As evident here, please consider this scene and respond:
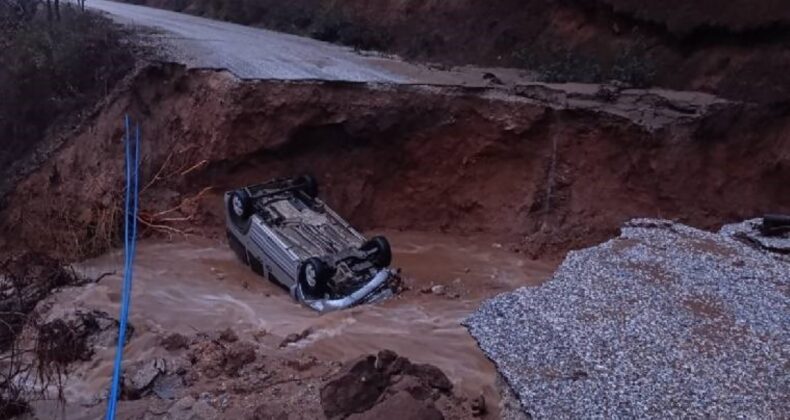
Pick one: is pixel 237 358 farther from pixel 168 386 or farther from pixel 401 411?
pixel 401 411

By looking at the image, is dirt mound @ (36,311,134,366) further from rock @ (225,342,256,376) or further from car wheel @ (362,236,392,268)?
car wheel @ (362,236,392,268)

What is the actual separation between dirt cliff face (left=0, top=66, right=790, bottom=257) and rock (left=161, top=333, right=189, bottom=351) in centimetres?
328

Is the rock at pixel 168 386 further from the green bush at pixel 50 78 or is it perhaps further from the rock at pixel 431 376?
the green bush at pixel 50 78

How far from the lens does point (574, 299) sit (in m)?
6.16

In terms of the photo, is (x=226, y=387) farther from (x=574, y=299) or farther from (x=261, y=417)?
(x=574, y=299)

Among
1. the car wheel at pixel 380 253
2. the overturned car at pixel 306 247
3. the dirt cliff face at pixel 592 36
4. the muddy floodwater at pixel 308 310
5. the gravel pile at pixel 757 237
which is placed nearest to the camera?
the gravel pile at pixel 757 237

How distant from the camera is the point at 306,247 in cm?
957

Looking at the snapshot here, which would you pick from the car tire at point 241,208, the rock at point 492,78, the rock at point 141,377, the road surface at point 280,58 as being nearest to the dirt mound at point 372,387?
the rock at point 141,377

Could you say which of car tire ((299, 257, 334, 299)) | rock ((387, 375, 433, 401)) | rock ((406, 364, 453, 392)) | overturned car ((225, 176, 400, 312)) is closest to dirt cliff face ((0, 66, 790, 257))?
overturned car ((225, 176, 400, 312))

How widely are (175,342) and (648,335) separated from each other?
4.43 m

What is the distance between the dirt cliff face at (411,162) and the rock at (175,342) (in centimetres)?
328

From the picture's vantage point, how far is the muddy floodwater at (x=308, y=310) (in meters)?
7.78

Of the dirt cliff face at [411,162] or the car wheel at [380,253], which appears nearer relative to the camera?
the car wheel at [380,253]

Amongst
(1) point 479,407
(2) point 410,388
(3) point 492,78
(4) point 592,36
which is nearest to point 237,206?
(3) point 492,78
